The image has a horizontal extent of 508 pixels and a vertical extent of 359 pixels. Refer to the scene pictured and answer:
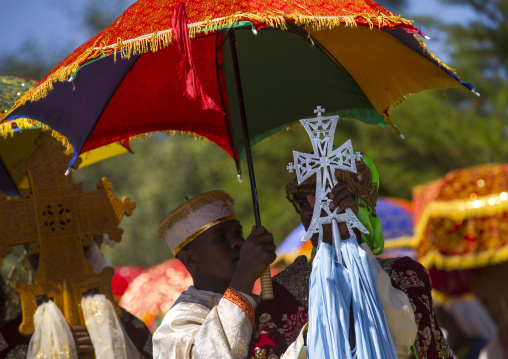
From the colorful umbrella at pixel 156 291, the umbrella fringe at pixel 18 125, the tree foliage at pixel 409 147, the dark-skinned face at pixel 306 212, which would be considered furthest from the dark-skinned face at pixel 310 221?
the tree foliage at pixel 409 147

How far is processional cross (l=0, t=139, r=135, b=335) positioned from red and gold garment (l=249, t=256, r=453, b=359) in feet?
5.10

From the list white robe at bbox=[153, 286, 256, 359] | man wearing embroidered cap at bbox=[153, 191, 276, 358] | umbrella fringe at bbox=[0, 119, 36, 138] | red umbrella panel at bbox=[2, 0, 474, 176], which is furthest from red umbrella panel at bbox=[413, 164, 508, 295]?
umbrella fringe at bbox=[0, 119, 36, 138]

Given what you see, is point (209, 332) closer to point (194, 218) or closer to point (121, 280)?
point (194, 218)

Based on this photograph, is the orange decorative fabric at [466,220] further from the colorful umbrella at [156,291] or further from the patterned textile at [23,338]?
the patterned textile at [23,338]

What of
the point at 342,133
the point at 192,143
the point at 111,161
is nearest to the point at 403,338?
the point at 342,133

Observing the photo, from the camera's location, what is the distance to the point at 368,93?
3.96m

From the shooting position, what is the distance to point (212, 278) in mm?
3760

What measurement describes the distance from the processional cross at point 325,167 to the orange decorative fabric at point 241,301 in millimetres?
476

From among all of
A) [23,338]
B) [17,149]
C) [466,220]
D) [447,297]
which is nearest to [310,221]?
[23,338]

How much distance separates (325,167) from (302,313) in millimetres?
685

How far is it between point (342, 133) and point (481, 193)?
12.1 m

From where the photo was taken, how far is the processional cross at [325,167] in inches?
118

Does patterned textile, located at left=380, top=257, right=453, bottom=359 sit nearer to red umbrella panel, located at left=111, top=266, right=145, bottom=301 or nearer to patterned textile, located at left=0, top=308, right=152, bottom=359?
patterned textile, located at left=0, top=308, right=152, bottom=359

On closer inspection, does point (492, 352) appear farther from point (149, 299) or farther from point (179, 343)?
point (179, 343)
